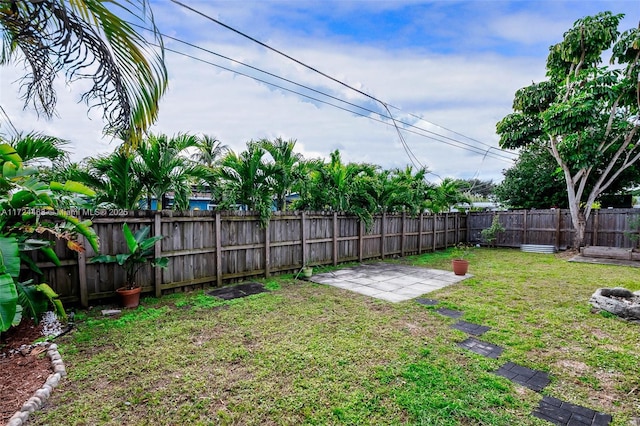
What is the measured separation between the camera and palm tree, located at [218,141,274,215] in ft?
20.6

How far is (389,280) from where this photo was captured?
6.79 m

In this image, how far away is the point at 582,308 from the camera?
4.79 metres

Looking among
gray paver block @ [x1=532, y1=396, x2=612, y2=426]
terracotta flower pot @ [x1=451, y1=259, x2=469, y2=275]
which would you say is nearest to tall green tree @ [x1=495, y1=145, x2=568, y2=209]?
terracotta flower pot @ [x1=451, y1=259, x2=469, y2=275]

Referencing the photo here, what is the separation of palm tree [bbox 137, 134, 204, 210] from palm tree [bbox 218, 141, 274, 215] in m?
0.79

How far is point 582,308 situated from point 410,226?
6.45 m

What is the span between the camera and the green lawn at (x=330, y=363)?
2.27m

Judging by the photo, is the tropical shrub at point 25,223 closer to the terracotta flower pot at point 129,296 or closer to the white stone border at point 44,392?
the white stone border at point 44,392

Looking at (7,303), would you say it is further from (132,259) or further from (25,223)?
(132,259)

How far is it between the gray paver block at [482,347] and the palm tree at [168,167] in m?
4.83

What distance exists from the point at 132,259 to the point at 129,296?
55 cm

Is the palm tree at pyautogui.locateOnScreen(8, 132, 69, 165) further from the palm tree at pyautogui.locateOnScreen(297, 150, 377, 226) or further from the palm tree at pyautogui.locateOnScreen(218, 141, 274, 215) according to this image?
the palm tree at pyautogui.locateOnScreen(297, 150, 377, 226)

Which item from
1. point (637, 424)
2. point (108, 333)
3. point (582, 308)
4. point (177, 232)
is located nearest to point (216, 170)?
point (177, 232)

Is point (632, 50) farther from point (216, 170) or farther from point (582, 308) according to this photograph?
point (216, 170)

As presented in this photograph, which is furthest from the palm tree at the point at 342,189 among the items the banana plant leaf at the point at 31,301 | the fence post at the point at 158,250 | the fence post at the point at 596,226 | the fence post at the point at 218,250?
the fence post at the point at 596,226
